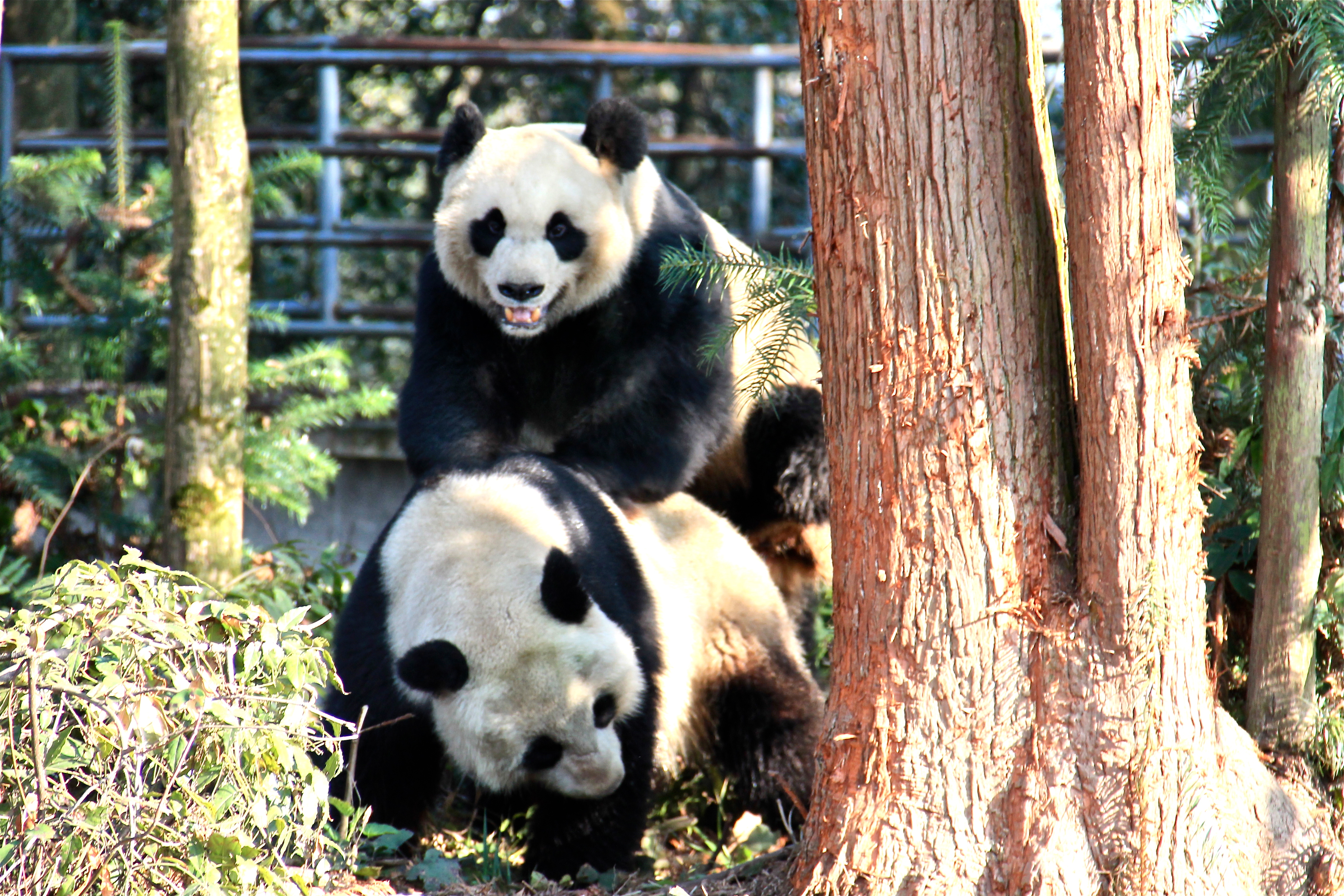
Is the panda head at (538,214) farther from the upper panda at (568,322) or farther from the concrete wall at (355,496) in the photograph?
the concrete wall at (355,496)

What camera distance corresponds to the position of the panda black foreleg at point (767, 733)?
→ 3.99 m

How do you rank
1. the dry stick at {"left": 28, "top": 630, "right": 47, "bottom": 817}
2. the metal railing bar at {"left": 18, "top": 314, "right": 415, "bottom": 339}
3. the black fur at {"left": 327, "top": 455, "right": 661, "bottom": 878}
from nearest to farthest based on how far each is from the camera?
the dry stick at {"left": 28, "top": 630, "right": 47, "bottom": 817}
the black fur at {"left": 327, "top": 455, "right": 661, "bottom": 878}
the metal railing bar at {"left": 18, "top": 314, "right": 415, "bottom": 339}

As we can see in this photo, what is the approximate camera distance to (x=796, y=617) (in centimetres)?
480

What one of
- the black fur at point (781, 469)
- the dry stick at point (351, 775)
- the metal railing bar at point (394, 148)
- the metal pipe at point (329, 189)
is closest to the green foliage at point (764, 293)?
the black fur at point (781, 469)

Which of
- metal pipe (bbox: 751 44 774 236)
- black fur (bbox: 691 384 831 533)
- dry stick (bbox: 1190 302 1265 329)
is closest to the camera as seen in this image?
dry stick (bbox: 1190 302 1265 329)

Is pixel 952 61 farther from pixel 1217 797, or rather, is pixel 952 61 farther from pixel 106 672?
pixel 106 672

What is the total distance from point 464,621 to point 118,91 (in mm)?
2790

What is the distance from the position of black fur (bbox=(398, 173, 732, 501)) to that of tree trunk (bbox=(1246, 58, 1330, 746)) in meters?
1.75

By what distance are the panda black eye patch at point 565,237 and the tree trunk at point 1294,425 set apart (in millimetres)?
2145

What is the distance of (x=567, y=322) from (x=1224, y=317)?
213 cm

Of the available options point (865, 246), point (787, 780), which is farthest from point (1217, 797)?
point (787, 780)

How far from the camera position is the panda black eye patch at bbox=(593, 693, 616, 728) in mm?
3340

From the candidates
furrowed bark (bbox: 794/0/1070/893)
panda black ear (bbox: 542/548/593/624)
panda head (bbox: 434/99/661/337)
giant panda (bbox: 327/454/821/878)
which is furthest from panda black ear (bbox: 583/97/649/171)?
furrowed bark (bbox: 794/0/1070/893)

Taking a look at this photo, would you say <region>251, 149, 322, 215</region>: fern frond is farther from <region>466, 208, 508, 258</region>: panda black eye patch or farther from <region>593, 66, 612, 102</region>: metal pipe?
<region>593, 66, 612, 102</region>: metal pipe
